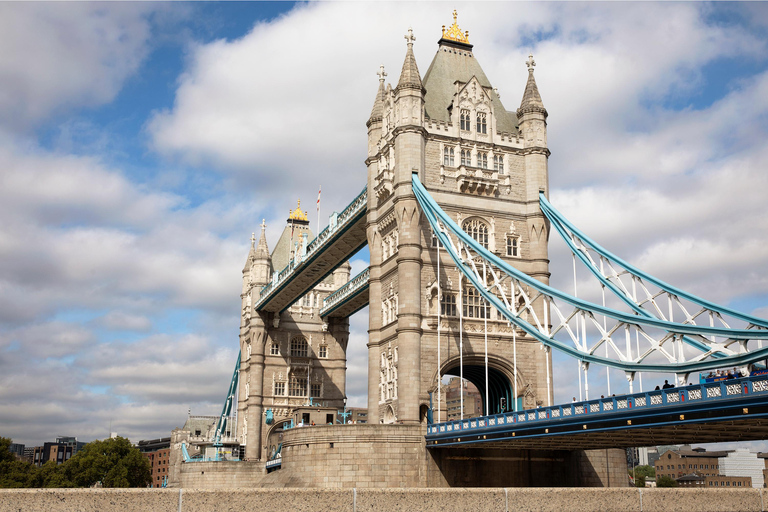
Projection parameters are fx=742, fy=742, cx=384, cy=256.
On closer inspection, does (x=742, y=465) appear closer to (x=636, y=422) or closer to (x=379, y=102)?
(x=379, y=102)

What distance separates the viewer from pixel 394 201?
42.8 meters

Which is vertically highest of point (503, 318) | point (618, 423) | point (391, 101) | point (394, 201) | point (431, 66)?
point (431, 66)

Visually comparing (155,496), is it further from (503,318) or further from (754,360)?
(503,318)

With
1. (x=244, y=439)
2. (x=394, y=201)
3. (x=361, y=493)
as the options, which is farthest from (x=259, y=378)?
(x=361, y=493)

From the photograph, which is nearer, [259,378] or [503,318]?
[503,318]

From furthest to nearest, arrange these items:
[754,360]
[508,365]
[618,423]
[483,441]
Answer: [508,365]
[483,441]
[618,423]
[754,360]

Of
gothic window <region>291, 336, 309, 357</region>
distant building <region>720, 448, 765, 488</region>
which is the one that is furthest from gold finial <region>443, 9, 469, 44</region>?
distant building <region>720, 448, 765, 488</region>

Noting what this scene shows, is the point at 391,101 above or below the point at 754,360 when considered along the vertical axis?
above

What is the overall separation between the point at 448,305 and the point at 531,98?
48.0ft

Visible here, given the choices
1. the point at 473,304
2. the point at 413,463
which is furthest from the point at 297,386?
the point at 413,463

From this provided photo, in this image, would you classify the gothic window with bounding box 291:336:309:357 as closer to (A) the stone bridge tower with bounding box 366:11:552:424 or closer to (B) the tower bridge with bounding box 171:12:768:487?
A: (B) the tower bridge with bounding box 171:12:768:487

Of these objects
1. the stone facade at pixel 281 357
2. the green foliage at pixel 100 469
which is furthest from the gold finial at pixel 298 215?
the green foliage at pixel 100 469

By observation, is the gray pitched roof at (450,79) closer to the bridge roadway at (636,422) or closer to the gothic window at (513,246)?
the gothic window at (513,246)

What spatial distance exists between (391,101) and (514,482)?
23694 mm
